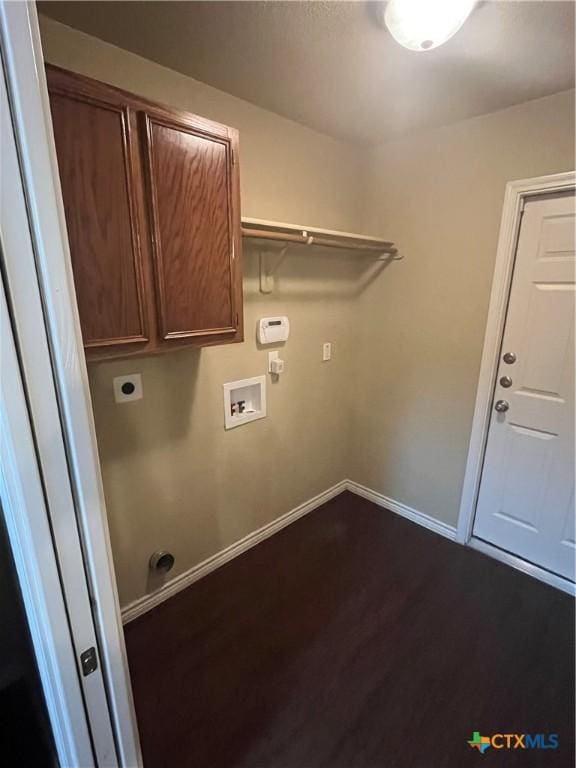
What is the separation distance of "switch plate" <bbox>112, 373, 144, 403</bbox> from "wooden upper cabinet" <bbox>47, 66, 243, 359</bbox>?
36 centimetres

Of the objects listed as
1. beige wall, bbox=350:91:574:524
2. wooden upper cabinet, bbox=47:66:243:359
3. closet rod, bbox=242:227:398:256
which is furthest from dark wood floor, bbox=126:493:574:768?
closet rod, bbox=242:227:398:256

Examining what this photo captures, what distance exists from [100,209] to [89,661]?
3.75 feet

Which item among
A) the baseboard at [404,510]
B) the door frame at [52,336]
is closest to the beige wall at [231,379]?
the baseboard at [404,510]

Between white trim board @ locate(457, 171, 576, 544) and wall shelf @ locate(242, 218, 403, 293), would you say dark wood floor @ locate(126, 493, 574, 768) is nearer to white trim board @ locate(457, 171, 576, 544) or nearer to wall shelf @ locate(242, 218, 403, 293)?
white trim board @ locate(457, 171, 576, 544)

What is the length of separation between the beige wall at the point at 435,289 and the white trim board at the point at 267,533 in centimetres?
7

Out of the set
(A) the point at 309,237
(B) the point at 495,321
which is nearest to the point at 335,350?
(A) the point at 309,237

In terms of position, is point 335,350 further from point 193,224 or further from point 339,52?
point 339,52

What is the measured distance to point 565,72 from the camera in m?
1.50

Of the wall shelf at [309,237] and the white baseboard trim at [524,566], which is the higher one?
the wall shelf at [309,237]

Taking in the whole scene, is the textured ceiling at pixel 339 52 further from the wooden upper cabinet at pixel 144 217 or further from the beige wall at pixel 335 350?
the wooden upper cabinet at pixel 144 217

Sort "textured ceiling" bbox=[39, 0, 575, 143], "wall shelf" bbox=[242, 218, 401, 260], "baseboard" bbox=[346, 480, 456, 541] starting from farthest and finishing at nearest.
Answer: "baseboard" bbox=[346, 480, 456, 541] < "wall shelf" bbox=[242, 218, 401, 260] < "textured ceiling" bbox=[39, 0, 575, 143]

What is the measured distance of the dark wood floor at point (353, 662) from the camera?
4.38 feet

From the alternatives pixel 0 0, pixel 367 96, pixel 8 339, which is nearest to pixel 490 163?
pixel 367 96

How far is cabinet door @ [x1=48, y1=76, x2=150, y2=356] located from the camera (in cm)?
102
